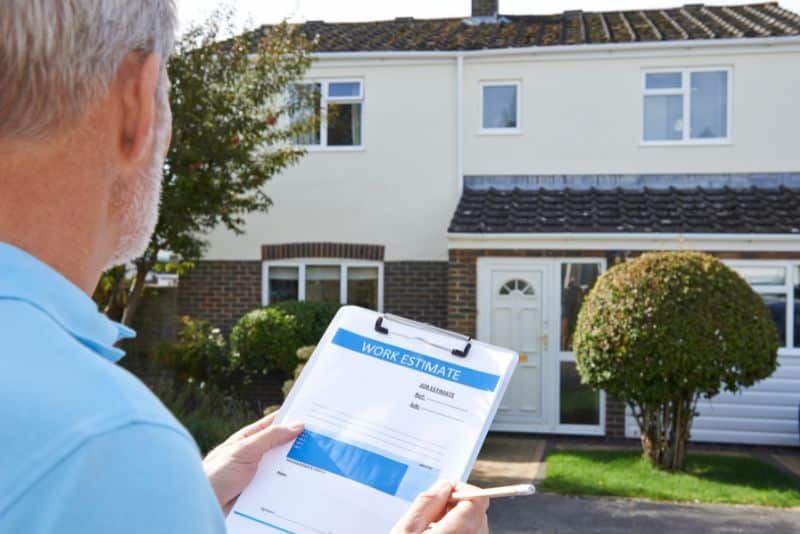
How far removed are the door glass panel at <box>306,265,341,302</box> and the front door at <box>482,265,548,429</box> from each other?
2.73 m

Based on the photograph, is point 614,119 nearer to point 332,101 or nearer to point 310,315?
point 332,101

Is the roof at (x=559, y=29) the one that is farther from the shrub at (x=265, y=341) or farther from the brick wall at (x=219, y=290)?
the shrub at (x=265, y=341)

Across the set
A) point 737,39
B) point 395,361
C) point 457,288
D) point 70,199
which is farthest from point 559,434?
point 70,199

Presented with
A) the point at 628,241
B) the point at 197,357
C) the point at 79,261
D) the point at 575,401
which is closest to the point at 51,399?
the point at 79,261

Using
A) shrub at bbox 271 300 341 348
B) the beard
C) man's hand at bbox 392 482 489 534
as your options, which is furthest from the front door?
the beard

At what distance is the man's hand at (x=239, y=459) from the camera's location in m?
1.74

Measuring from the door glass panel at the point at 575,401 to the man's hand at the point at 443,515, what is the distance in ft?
36.1

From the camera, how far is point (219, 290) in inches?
547

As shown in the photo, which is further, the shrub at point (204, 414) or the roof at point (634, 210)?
the roof at point (634, 210)

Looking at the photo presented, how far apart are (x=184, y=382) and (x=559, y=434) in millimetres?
5638

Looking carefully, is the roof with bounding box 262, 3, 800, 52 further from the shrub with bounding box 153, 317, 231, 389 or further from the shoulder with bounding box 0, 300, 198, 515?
the shoulder with bounding box 0, 300, 198, 515

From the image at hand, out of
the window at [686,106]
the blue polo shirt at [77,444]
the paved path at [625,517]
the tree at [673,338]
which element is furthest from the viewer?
the window at [686,106]

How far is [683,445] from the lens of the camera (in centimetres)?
980

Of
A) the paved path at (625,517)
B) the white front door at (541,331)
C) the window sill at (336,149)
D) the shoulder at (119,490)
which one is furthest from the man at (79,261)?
the window sill at (336,149)
